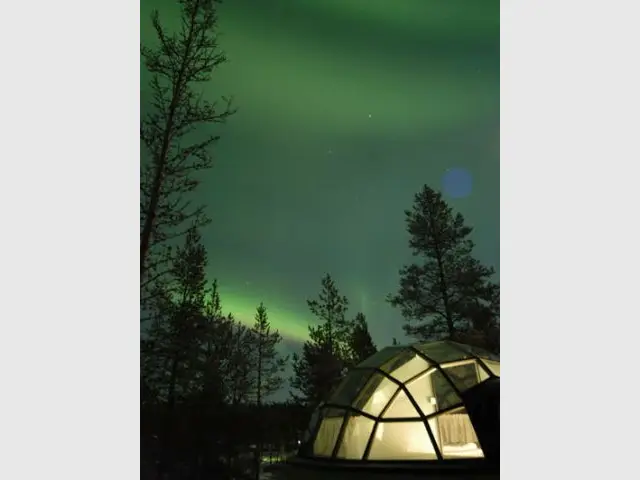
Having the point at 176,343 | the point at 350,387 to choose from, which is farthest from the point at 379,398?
the point at 176,343

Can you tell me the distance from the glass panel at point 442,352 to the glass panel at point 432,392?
0.52 ft

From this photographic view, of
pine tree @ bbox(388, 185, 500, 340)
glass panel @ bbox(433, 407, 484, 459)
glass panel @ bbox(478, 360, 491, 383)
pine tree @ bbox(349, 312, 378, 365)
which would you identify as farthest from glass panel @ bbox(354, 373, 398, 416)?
pine tree @ bbox(388, 185, 500, 340)

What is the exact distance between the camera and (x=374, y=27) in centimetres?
552

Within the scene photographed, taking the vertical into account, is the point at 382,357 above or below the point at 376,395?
above

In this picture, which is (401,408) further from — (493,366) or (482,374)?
(493,366)

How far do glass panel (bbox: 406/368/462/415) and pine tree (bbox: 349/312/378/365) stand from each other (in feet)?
3.22

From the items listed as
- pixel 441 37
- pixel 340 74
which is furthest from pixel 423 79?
pixel 340 74

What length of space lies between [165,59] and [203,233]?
1667mm

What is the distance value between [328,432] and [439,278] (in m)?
2.09

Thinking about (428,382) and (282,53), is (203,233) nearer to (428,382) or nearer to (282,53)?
(282,53)

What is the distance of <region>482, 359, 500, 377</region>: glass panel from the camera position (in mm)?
4499

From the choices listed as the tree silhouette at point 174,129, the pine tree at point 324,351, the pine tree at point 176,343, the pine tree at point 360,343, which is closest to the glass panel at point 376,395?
the pine tree at point 324,351

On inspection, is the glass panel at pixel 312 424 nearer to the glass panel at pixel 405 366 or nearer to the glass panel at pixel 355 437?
the glass panel at pixel 355 437

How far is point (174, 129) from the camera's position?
5.02 m
